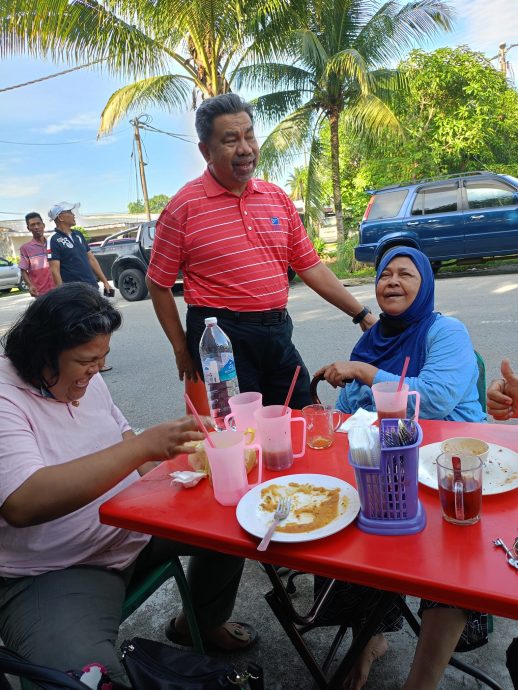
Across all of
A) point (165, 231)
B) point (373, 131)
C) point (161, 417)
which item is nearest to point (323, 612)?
point (165, 231)

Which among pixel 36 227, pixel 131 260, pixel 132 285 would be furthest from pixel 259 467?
pixel 132 285

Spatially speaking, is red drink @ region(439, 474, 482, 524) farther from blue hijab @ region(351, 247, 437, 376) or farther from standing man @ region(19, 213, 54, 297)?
standing man @ region(19, 213, 54, 297)

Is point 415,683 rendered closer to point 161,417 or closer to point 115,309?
point 115,309

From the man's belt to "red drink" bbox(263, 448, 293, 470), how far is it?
3.27ft

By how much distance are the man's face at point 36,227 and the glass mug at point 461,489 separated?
6.42m

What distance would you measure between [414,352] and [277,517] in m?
1.17

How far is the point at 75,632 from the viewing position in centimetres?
131

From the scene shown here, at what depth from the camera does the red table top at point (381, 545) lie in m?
1.00

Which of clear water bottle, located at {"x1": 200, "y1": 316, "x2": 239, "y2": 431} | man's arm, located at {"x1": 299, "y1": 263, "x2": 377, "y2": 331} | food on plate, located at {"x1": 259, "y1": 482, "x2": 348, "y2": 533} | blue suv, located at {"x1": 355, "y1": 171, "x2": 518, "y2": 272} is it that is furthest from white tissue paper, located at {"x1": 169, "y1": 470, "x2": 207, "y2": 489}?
blue suv, located at {"x1": 355, "y1": 171, "x2": 518, "y2": 272}

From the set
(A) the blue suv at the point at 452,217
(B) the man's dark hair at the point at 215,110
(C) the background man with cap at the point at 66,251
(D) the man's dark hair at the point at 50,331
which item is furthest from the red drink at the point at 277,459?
(A) the blue suv at the point at 452,217

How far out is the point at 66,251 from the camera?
6023mm

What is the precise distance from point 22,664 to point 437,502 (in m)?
0.98

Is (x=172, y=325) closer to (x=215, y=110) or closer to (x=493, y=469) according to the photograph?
(x=215, y=110)

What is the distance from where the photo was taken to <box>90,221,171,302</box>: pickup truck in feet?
37.4
